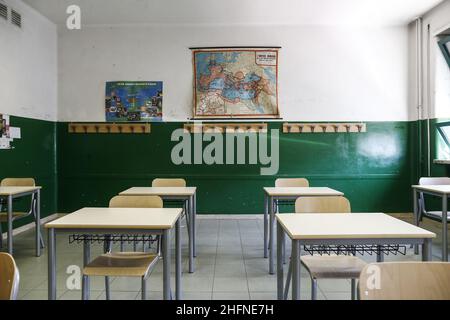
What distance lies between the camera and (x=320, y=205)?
2.60 m

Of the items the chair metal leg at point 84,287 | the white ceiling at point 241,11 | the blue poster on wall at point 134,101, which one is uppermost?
the white ceiling at point 241,11

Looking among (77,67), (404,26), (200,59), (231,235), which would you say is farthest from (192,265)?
(404,26)

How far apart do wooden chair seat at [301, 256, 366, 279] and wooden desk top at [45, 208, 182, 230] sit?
35.2 inches

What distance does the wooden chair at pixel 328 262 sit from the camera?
2029mm

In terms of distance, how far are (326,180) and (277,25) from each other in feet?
8.82

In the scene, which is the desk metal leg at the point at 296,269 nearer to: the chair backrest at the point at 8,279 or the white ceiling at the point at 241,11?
the chair backrest at the point at 8,279

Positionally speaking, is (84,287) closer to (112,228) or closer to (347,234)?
(112,228)

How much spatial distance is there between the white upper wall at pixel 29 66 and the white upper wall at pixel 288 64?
24 centimetres

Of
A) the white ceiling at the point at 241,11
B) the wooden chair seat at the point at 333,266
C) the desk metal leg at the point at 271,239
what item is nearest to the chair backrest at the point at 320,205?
the wooden chair seat at the point at 333,266

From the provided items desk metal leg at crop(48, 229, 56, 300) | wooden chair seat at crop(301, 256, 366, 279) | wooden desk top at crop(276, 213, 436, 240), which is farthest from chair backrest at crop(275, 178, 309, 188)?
desk metal leg at crop(48, 229, 56, 300)

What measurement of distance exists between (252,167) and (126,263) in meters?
3.72

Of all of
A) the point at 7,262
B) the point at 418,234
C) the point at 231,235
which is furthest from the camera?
the point at 231,235

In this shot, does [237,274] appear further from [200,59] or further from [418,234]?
[200,59]

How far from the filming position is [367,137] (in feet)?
18.8
